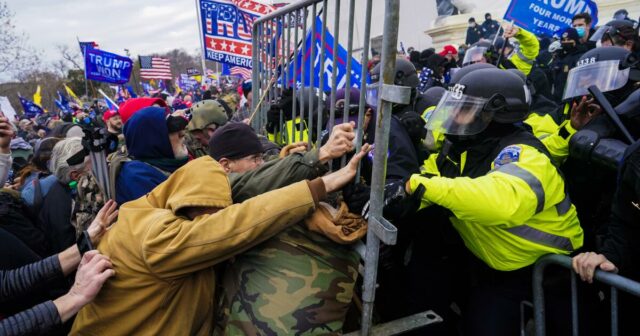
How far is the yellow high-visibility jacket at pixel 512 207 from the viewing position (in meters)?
1.99

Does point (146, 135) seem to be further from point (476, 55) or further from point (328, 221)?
point (476, 55)

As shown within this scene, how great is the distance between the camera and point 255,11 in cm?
544

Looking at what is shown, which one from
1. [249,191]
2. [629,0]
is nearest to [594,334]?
[249,191]

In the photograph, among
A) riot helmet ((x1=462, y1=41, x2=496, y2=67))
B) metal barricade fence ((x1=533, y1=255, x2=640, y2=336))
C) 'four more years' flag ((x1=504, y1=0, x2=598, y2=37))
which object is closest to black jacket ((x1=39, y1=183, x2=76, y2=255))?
metal barricade fence ((x1=533, y1=255, x2=640, y2=336))

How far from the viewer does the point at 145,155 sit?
3172 millimetres

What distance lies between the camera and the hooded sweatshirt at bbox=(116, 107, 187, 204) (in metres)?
2.97

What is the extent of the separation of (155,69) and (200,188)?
1893 cm

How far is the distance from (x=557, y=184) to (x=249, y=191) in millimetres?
1562

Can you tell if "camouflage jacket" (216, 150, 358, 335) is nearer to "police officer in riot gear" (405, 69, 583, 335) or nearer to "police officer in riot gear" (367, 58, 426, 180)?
"police officer in riot gear" (405, 69, 583, 335)

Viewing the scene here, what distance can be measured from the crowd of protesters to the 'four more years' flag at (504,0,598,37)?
9.48 ft

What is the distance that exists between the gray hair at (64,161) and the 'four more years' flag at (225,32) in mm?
2795

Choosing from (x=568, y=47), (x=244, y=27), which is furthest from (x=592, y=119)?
(x=244, y=27)

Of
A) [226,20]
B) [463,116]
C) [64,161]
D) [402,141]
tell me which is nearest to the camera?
[463,116]

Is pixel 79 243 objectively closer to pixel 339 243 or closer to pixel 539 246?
pixel 339 243
